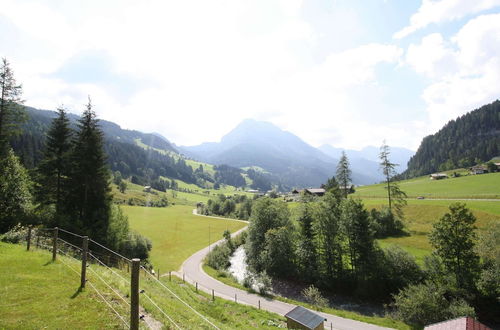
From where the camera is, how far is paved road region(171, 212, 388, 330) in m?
30.6

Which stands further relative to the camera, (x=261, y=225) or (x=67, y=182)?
(x=261, y=225)

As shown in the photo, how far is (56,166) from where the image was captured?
1188 inches

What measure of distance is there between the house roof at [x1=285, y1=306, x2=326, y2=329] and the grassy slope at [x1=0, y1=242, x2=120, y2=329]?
22.8 m

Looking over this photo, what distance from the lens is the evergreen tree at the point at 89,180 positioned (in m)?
30.7

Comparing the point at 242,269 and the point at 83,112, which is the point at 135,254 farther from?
the point at 83,112

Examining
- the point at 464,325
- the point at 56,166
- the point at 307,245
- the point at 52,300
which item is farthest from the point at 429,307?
the point at 56,166

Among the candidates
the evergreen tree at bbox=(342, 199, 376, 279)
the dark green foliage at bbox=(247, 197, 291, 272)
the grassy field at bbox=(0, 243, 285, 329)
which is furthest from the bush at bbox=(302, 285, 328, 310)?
the grassy field at bbox=(0, 243, 285, 329)

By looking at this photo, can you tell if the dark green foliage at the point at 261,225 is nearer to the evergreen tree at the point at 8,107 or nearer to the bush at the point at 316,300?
the bush at the point at 316,300

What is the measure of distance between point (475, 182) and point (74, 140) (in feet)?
385

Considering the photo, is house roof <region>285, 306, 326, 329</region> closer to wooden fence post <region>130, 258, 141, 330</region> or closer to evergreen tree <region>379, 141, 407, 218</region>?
wooden fence post <region>130, 258, 141, 330</region>

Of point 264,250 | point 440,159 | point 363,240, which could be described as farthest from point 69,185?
point 440,159

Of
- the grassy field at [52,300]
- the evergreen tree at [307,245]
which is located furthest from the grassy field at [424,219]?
the grassy field at [52,300]

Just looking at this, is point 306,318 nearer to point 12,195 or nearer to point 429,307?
point 429,307

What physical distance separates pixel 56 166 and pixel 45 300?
1055 inches
